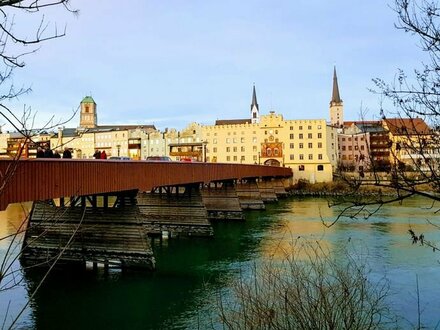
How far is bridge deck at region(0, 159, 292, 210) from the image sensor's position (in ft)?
40.5

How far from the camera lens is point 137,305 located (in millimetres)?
14969

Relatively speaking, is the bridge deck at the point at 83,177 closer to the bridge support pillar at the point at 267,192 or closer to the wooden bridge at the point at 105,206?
the wooden bridge at the point at 105,206

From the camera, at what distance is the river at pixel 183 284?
1339 centimetres

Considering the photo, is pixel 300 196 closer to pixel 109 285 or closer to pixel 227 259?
pixel 227 259

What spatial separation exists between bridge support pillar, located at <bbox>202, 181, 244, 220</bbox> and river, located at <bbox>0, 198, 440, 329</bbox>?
8.46 m

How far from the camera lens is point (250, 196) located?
49.3 metres

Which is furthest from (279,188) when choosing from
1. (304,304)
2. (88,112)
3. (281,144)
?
(88,112)

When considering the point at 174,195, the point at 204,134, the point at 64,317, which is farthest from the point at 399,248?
the point at 204,134

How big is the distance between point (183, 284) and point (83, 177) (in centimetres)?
549

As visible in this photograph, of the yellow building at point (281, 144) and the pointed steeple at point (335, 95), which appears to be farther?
the pointed steeple at point (335, 95)

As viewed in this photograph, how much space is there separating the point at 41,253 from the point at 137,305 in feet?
24.7

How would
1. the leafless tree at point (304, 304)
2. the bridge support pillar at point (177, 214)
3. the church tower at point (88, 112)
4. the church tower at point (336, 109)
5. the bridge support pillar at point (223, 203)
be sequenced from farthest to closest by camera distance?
the church tower at point (88, 112) < the church tower at point (336, 109) < the bridge support pillar at point (223, 203) < the bridge support pillar at point (177, 214) < the leafless tree at point (304, 304)

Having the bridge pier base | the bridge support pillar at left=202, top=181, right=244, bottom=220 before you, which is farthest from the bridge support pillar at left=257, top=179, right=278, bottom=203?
the bridge pier base

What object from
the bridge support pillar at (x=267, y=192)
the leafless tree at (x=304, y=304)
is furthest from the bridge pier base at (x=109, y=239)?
the bridge support pillar at (x=267, y=192)
